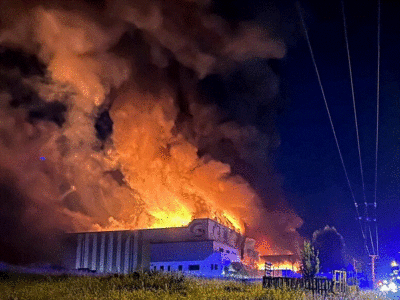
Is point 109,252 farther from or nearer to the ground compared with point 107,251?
nearer to the ground

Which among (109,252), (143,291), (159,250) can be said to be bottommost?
(109,252)

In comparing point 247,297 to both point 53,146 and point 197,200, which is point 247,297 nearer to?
point 197,200

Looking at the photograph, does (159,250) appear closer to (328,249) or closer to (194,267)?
(194,267)

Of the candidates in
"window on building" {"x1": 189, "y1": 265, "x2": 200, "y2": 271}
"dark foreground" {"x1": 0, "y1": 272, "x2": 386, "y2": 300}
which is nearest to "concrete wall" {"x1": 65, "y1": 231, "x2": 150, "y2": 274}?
"window on building" {"x1": 189, "y1": 265, "x2": 200, "y2": 271}

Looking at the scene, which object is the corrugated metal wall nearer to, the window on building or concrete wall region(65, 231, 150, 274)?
concrete wall region(65, 231, 150, 274)

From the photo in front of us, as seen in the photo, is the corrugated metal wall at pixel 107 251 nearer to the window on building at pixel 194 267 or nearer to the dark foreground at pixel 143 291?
the window on building at pixel 194 267

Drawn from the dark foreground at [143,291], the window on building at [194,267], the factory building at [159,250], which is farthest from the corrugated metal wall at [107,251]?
the dark foreground at [143,291]

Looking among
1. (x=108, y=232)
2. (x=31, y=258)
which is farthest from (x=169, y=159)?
(x=31, y=258)

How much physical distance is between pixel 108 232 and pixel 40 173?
47.8 ft

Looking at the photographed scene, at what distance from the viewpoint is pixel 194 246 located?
56.1m

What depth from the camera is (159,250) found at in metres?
57.7

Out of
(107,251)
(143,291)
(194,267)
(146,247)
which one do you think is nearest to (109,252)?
(107,251)

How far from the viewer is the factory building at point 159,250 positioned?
55.4 m

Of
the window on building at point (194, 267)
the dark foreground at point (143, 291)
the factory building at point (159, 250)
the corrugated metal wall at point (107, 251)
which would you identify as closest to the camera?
the dark foreground at point (143, 291)
